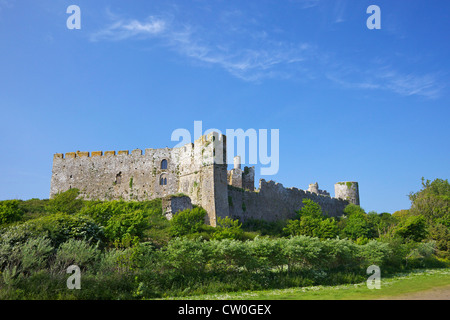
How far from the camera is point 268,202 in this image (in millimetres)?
42469

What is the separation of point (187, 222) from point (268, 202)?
15.1 meters

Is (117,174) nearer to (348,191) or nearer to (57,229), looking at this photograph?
(57,229)

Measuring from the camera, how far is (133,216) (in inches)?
1032

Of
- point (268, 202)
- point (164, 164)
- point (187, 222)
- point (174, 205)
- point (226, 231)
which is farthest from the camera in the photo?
point (164, 164)

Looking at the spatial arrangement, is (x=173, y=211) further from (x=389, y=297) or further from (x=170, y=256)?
(x=389, y=297)

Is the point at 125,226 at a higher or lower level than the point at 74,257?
higher

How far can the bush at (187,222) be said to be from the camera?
2875 cm

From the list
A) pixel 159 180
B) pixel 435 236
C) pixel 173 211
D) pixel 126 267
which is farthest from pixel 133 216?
pixel 435 236

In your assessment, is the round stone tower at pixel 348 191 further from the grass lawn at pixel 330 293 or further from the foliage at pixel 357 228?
the grass lawn at pixel 330 293

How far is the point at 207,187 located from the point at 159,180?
10379 millimetres

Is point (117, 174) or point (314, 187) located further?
point (314, 187)

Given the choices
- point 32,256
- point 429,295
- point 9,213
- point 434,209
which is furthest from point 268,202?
point 32,256

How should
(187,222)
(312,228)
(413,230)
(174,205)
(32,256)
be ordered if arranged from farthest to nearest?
(312,228)
(413,230)
(174,205)
(187,222)
(32,256)

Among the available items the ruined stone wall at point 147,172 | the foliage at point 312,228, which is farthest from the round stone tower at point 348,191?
the ruined stone wall at point 147,172
